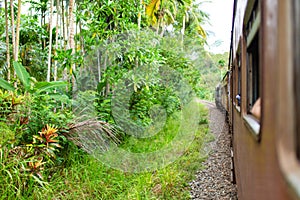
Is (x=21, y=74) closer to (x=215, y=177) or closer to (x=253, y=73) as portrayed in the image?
(x=253, y=73)

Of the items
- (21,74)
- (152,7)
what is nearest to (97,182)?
(21,74)

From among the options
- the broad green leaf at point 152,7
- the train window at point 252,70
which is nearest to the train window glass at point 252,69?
the train window at point 252,70

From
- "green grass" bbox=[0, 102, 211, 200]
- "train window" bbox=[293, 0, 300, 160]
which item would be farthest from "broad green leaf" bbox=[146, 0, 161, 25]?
"train window" bbox=[293, 0, 300, 160]

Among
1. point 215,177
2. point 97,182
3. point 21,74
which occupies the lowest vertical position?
point 215,177

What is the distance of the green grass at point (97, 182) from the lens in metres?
3.82

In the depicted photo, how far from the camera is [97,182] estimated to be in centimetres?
481

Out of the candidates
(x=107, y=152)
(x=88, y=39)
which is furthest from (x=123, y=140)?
(x=88, y=39)

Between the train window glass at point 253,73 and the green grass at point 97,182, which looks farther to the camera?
the green grass at point 97,182

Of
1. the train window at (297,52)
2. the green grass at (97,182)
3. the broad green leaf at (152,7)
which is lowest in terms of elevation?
the green grass at (97,182)

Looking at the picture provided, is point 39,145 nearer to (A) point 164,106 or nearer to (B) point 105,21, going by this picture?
(B) point 105,21

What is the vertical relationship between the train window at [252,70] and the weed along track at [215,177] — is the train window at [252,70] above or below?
above

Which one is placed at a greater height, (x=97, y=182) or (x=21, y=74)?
(x=21, y=74)

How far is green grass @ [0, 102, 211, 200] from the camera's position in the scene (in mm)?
3816

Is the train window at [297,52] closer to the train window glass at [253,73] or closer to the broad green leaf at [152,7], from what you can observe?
the train window glass at [253,73]
